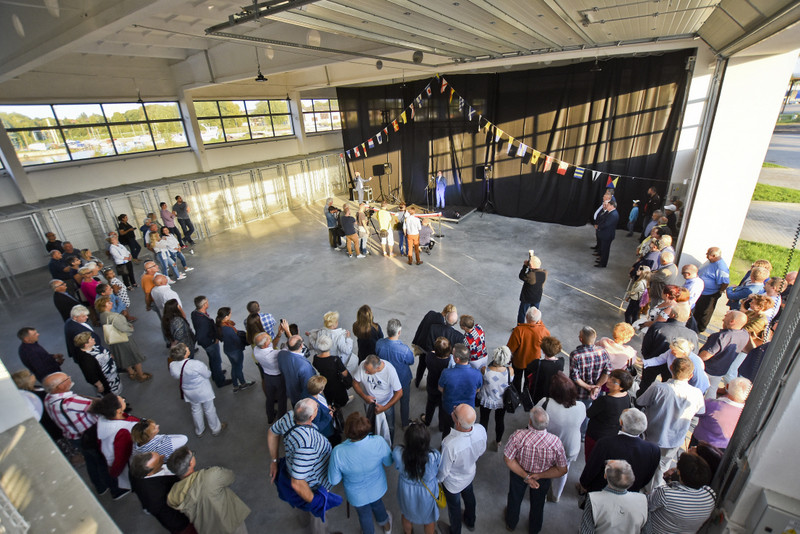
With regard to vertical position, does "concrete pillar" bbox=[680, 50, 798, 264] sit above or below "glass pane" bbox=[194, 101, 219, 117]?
below

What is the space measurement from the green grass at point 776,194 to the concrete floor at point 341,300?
7252 millimetres

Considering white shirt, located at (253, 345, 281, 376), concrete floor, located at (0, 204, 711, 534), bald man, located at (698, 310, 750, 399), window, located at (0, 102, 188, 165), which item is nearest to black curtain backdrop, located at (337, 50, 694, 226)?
concrete floor, located at (0, 204, 711, 534)

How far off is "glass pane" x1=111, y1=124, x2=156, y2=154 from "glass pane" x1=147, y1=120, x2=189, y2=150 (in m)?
0.23

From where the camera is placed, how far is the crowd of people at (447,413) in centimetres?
232

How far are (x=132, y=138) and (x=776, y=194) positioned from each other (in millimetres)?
20653

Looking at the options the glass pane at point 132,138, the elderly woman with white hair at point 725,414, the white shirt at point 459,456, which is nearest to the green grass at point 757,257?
the elderly woman with white hair at point 725,414

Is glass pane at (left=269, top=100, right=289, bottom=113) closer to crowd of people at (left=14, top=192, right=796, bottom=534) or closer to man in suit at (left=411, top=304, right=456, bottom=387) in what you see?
crowd of people at (left=14, top=192, right=796, bottom=534)

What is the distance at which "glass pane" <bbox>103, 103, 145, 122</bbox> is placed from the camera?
1002cm

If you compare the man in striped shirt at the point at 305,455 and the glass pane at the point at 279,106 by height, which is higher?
the glass pane at the point at 279,106

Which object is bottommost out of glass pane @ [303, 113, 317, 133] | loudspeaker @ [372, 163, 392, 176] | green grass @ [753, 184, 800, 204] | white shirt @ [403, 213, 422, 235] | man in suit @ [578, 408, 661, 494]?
green grass @ [753, 184, 800, 204]

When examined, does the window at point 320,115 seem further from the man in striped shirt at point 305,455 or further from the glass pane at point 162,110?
the man in striped shirt at point 305,455

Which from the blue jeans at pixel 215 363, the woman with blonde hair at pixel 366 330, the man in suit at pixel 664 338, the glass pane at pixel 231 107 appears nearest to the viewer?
the man in suit at pixel 664 338

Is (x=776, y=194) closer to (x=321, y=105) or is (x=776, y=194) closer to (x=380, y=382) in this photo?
(x=380, y=382)

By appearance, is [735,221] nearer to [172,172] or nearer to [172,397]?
[172,397]
